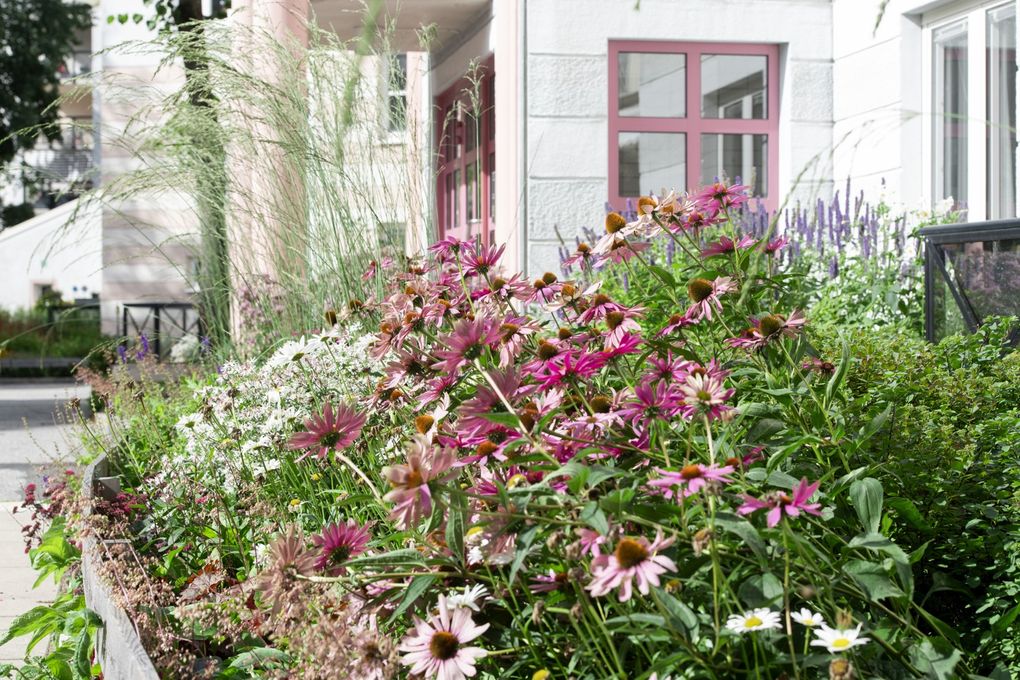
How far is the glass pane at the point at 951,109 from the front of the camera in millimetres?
5191

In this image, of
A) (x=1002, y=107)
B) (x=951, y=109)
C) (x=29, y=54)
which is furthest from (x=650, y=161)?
(x=29, y=54)

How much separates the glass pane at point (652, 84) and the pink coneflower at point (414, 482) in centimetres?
538

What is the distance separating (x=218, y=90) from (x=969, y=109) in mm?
3285

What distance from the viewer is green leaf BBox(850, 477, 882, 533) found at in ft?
4.32

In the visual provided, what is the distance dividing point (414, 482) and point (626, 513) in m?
0.23

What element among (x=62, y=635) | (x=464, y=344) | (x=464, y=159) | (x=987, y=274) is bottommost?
(x=62, y=635)

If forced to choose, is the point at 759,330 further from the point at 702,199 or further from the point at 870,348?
the point at 870,348

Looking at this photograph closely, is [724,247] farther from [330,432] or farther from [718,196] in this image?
[330,432]

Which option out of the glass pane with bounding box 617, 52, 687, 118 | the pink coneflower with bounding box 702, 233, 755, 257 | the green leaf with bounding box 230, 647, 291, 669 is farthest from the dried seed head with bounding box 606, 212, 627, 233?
the glass pane with bounding box 617, 52, 687, 118

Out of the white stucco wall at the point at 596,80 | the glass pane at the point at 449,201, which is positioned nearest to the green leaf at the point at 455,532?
the white stucco wall at the point at 596,80

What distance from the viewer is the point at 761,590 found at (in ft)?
4.00

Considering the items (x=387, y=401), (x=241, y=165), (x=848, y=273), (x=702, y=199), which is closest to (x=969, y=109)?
(x=848, y=273)

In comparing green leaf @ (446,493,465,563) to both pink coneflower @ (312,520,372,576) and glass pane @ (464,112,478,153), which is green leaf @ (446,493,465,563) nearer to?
pink coneflower @ (312,520,372,576)

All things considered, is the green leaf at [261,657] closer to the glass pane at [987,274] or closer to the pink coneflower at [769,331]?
the pink coneflower at [769,331]
